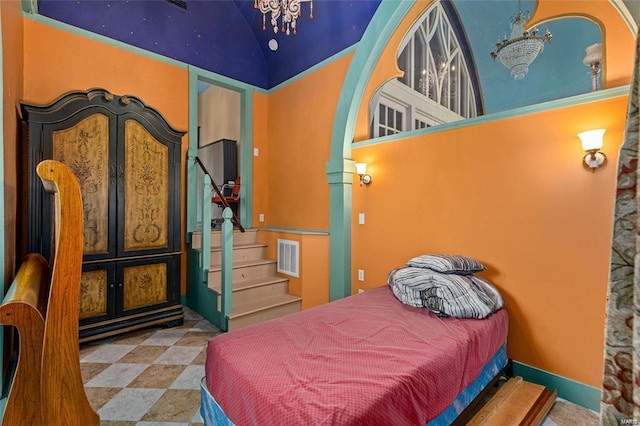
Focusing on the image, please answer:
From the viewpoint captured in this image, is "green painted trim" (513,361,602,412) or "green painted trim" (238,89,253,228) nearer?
"green painted trim" (513,361,602,412)

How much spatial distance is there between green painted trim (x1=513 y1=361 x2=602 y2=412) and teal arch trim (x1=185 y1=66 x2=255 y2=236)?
375 centimetres

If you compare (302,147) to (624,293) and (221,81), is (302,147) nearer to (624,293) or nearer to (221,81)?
(221,81)

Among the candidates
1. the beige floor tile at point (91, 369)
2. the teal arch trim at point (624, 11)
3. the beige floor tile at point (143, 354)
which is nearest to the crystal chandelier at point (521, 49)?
the teal arch trim at point (624, 11)

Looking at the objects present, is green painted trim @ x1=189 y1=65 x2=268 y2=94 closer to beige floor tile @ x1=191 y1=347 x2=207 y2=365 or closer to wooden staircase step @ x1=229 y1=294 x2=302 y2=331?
wooden staircase step @ x1=229 y1=294 x2=302 y2=331

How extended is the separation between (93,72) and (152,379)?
330cm

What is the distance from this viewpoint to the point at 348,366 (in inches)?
53.9

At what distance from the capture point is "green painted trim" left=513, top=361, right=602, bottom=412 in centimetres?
194

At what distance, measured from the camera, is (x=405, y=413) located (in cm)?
123

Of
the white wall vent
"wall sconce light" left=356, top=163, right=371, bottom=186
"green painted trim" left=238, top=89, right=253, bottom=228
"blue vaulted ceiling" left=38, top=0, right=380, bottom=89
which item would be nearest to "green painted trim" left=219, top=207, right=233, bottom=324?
the white wall vent

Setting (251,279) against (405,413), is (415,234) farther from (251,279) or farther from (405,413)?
(251,279)

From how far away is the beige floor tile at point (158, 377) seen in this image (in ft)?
7.04

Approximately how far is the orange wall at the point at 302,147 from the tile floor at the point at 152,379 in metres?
1.89

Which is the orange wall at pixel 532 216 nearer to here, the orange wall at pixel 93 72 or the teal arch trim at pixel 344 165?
the teal arch trim at pixel 344 165

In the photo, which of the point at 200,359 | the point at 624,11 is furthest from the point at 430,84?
the point at 200,359
